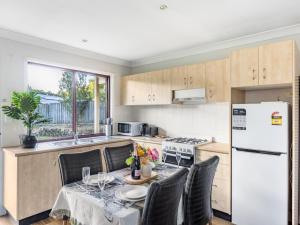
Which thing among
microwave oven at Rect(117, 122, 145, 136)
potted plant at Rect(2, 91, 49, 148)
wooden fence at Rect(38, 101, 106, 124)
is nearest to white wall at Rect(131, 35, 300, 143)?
microwave oven at Rect(117, 122, 145, 136)

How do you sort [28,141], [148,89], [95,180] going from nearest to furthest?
[95,180], [28,141], [148,89]

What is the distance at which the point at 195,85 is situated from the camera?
337 centimetres

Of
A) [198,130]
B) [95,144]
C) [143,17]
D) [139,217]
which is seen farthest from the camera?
[198,130]

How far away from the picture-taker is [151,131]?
4.21 m

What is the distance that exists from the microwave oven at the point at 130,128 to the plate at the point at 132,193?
2.43 meters

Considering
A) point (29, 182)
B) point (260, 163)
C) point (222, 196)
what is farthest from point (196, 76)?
point (29, 182)

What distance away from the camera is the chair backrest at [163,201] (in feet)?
4.31

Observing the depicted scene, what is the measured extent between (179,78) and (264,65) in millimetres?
1389

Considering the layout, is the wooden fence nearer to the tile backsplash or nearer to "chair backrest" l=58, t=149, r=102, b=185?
the tile backsplash

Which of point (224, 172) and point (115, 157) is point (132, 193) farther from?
point (224, 172)

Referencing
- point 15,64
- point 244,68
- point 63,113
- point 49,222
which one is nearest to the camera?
point 244,68

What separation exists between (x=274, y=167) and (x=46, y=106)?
11.4 feet

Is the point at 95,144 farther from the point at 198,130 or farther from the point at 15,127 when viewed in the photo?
the point at 198,130

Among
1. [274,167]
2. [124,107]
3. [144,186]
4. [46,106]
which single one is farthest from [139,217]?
[124,107]
